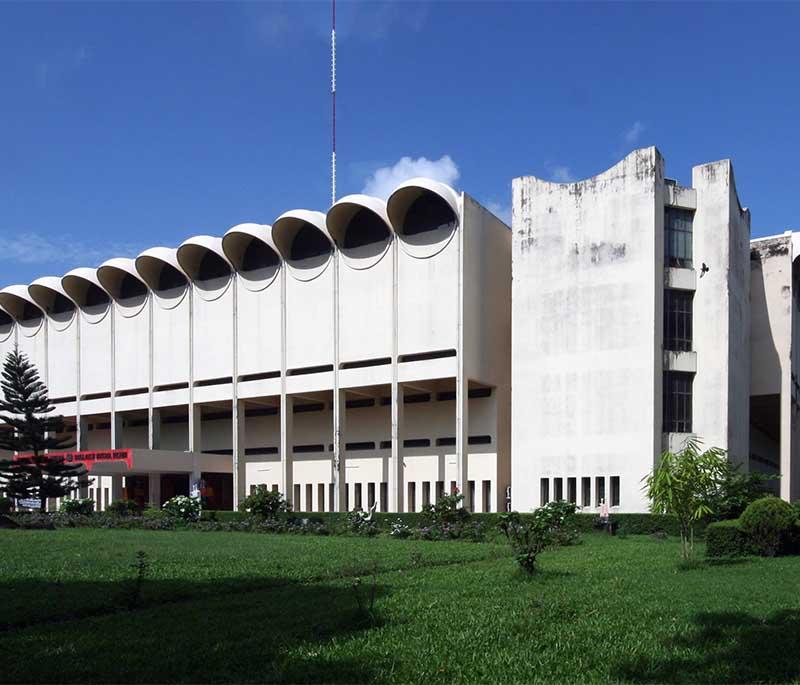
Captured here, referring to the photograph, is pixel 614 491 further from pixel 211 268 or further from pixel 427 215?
pixel 211 268

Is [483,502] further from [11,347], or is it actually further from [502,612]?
[11,347]

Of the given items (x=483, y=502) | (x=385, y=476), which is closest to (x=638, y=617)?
(x=483, y=502)

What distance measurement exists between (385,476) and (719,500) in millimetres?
25113

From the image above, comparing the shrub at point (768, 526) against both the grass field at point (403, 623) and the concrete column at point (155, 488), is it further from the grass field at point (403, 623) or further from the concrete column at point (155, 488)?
the concrete column at point (155, 488)

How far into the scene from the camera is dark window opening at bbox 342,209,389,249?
135 ft

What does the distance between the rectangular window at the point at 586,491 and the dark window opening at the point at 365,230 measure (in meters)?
14.9

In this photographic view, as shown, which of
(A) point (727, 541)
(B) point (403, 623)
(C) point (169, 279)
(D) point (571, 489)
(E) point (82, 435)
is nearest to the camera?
(B) point (403, 623)

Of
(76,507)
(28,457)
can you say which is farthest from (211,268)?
(76,507)

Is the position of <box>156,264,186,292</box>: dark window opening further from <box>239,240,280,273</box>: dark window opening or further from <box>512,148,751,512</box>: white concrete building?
<box>512,148,751,512</box>: white concrete building

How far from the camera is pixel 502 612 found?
1061 centimetres

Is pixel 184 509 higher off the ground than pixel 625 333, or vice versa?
pixel 625 333

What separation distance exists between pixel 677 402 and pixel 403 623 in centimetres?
2693

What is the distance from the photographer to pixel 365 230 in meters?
Answer: 41.8

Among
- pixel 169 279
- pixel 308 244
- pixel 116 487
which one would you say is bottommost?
pixel 116 487
